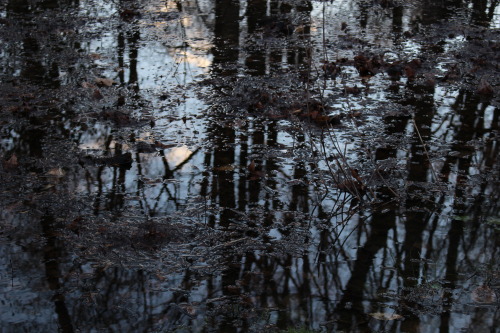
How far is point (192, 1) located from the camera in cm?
1372

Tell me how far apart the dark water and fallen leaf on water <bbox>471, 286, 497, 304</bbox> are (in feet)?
0.07

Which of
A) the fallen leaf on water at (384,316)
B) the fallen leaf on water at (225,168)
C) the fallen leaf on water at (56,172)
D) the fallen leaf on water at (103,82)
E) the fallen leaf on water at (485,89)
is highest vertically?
the fallen leaf on water at (485,89)

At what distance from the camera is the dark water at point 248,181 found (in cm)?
442

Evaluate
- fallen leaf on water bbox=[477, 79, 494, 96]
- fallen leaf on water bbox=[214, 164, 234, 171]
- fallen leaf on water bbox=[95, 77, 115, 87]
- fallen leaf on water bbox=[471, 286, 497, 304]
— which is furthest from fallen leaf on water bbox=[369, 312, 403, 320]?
fallen leaf on water bbox=[95, 77, 115, 87]

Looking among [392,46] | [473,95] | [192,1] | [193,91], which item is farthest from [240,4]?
[473,95]

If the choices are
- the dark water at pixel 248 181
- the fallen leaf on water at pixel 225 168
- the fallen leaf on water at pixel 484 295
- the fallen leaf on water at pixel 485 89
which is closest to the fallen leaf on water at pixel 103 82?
the dark water at pixel 248 181

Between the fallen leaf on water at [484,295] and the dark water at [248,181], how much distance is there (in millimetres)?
20

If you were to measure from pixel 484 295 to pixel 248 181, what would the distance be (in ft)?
8.35

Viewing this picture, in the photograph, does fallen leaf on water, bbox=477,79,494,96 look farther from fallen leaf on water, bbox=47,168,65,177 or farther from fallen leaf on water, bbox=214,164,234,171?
fallen leaf on water, bbox=47,168,65,177

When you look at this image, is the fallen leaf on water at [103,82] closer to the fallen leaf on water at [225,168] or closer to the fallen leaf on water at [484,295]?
the fallen leaf on water at [225,168]

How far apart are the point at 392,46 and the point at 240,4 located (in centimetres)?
403

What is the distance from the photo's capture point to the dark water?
4.42 m

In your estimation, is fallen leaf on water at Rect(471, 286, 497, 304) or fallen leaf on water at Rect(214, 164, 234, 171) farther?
fallen leaf on water at Rect(214, 164, 234, 171)

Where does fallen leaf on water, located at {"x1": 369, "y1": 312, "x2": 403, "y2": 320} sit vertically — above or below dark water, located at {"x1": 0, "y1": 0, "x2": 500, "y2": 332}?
below
